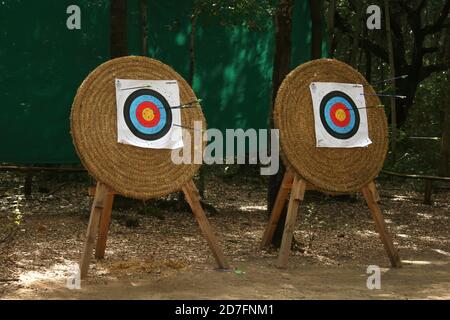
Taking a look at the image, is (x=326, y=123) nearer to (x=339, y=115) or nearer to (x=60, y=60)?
(x=339, y=115)

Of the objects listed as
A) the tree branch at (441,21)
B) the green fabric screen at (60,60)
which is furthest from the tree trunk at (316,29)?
the tree branch at (441,21)

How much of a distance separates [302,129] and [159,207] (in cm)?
267

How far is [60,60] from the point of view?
7848mm

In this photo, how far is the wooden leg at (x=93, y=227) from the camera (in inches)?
193

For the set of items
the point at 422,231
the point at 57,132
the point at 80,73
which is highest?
the point at 80,73

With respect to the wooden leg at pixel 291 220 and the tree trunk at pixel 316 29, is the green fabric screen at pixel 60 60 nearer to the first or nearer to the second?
the tree trunk at pixel 316 29

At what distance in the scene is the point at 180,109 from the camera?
554cm

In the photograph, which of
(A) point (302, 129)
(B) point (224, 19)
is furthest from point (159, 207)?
(A) point (302, 129)

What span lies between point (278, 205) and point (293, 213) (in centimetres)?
37

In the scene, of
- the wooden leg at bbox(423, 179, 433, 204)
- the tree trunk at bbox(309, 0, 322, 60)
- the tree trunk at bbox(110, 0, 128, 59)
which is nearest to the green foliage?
the tree trunk at bbox(309, 0, 322, 60)

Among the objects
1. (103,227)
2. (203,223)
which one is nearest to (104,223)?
(103,227)

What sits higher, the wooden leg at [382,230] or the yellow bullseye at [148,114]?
the yellow bullseye at [148,114]

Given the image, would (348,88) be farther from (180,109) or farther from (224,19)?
(224,19)

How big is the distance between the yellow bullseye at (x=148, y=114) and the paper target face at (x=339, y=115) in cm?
127
